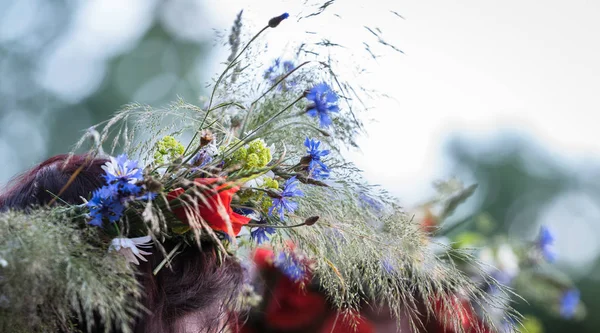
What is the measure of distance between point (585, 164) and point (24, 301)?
33.9m

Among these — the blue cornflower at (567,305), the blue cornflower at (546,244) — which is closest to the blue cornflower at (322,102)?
the blue cornflower at (546,244)

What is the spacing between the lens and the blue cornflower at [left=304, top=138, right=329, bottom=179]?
160 cm

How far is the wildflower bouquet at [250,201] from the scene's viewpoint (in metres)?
1.41

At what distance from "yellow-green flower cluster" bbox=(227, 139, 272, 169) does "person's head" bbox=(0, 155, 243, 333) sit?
0.71 ft

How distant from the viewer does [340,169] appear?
171 cm

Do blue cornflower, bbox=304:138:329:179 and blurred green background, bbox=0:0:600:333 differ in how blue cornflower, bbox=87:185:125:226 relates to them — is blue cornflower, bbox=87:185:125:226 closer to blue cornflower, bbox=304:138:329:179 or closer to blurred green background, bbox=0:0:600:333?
blue cornflower, bbox=304:138:329:179

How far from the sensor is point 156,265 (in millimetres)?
1562

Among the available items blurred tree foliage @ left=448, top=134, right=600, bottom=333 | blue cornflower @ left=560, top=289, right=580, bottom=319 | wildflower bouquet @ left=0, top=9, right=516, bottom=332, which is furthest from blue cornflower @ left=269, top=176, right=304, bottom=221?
blurred tree foliage @ left=448, top=134, right=600, bottom=333

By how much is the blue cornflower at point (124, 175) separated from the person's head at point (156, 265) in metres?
0.06

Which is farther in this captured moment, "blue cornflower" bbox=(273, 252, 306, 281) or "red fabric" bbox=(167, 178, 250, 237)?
"blue cornflower" bbox=(273, 252, 306, 281)

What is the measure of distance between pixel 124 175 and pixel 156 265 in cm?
22

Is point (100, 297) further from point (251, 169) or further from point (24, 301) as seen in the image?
point (251, 169)

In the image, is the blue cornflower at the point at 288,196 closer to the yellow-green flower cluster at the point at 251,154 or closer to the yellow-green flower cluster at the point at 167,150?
the yellow-green flower cluster at the point at 251,154

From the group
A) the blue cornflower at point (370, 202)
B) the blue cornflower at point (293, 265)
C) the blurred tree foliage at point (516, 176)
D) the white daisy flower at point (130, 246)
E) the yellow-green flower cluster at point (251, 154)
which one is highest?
the yellow-green flower cluster at point (251, 154)
